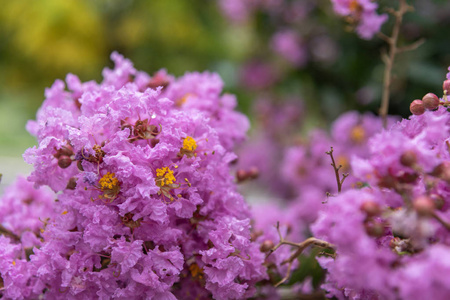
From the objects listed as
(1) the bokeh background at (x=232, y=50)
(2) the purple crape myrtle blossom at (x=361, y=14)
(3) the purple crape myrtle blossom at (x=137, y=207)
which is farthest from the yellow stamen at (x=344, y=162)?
(3) the purple crape myrtle blossom at (x=137, y=207)

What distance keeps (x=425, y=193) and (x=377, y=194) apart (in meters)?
0.03

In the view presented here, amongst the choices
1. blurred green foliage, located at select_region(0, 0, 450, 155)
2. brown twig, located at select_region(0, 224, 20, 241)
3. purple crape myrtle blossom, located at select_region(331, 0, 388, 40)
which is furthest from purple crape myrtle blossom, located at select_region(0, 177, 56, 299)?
blurred green foliage, located at select_region(0, 0, 450, 155)

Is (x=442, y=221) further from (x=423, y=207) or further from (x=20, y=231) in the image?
(x=20, y=231)

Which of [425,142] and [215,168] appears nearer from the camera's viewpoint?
[425,142]

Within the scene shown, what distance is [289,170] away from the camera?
0.97 meters

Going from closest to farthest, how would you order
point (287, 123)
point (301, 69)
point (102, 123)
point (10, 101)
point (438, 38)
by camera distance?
point (102, 123) → point (438, 38) → point (301, 69) → point (287, 123) → point (10, 101)

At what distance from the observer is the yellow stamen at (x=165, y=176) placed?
42 cm

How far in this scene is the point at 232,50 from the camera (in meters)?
2.27

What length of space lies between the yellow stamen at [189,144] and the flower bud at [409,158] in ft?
0.67

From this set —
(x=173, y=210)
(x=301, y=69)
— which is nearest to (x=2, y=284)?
(x=173, y=210)

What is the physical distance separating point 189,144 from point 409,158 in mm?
209

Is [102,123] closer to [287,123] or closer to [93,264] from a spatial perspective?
[93,264]

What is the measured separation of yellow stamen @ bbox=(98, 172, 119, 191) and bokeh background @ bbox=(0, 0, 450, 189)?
30cm

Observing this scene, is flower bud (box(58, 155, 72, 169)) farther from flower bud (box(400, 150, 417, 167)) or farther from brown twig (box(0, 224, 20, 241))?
flower bud (box(400, 150, 417, 167))
